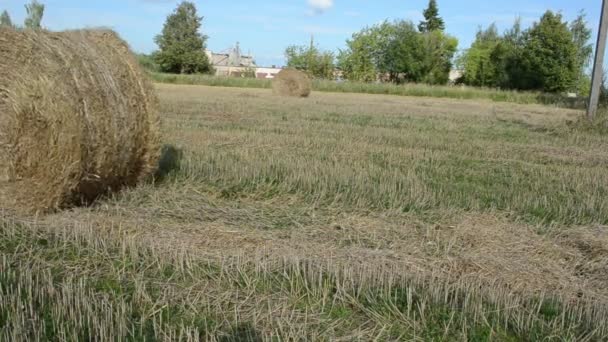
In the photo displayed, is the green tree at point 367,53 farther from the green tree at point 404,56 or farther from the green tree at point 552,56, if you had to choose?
the green tree at point 552,56

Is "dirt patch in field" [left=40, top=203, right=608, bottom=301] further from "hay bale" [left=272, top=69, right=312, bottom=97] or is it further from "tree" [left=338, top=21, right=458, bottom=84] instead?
"tree" [left=338, top=21, right=458, bottom=84]

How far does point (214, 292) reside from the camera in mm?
3908

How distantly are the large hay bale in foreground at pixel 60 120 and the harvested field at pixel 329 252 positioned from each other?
1.10 feet

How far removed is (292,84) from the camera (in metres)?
29.6

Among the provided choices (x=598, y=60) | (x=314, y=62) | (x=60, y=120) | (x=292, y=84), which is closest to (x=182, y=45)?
(x=314, y=62)

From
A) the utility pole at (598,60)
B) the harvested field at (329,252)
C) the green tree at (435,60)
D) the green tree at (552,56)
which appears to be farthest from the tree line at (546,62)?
the harvested field at (329,252)

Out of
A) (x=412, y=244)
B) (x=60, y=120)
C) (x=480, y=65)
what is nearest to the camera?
(x=412, y=244)

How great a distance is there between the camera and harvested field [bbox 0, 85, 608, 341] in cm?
353

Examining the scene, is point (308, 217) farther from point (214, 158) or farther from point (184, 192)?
point (214, 158)

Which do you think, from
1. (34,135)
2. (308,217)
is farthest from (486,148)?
(34,135)

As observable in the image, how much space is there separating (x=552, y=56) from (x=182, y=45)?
37446 millimetres

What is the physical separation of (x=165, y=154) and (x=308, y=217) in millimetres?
3441

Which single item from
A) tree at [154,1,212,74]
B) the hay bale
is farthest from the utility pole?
tree at [154,1,212,74]

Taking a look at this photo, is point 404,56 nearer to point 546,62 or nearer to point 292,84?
point 546,62
